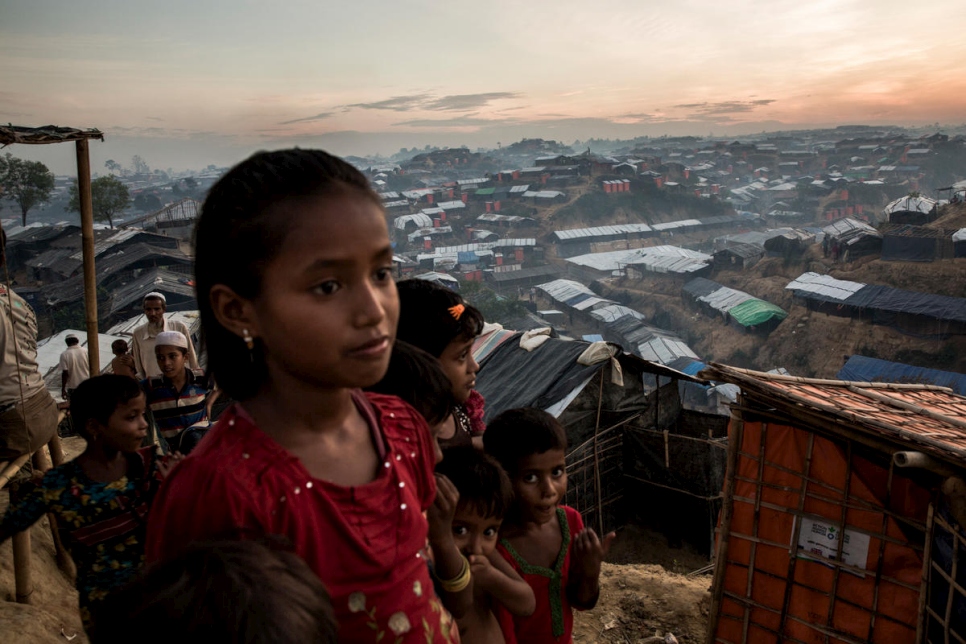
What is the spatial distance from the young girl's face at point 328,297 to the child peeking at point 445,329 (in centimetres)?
88

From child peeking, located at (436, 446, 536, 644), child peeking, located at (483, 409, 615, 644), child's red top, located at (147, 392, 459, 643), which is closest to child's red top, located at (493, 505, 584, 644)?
child peeking, located at (483, 409, 615, 644)

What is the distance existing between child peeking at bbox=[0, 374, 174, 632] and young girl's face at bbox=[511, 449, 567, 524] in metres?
1.31

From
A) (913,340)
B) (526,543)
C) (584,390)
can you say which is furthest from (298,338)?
(913,340)

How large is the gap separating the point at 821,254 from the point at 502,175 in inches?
1267

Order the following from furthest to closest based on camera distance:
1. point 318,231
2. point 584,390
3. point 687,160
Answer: point 687,160 → point 584,390 → point 318,231

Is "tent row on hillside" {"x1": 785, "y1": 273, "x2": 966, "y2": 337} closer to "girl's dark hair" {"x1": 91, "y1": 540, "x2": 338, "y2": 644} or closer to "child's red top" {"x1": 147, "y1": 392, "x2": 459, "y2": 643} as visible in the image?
"child's red top" {"x1": 147, "y1": 392, "x2": 459, "y2": 643}

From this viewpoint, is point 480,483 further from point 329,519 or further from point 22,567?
point 22,567

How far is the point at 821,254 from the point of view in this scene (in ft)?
104

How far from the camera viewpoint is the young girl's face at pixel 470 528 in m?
1.68

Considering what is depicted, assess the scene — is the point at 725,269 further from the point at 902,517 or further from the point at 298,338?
the point at 298,338

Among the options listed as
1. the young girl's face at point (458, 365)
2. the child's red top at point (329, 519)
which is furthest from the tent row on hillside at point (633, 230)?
the child's red top at point (329, 519)

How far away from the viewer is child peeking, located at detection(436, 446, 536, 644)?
1.68 m

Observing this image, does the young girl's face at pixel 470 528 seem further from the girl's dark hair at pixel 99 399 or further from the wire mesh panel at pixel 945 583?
the wire mesh panel at pixel 945 583

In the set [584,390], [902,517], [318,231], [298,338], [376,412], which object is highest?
[318,231]
